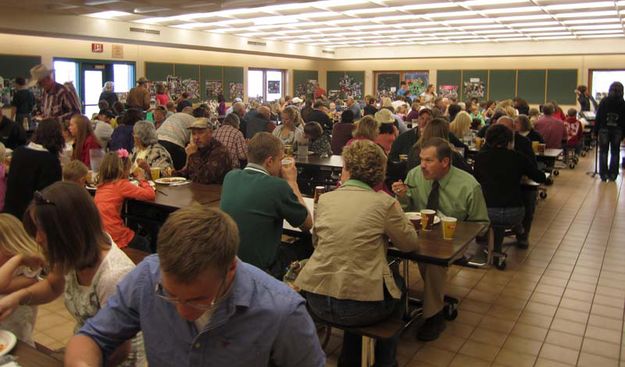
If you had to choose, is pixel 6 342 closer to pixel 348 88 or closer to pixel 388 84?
pixel 388 84

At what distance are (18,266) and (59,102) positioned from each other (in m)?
4.46

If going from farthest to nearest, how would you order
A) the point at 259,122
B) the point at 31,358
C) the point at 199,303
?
1. the point at 259,122
2. the point at 31,358
3. the point at 199,303

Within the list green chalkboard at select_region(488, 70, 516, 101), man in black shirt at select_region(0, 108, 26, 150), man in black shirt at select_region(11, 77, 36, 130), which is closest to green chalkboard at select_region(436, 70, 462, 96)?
green chalkboard at select_region(488, 70, 516, 101)

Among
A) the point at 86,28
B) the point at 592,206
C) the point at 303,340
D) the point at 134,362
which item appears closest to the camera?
the point at 303,340

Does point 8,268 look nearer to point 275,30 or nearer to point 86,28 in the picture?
point 86,28

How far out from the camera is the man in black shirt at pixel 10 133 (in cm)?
607

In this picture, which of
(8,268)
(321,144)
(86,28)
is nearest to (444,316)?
(8,268)

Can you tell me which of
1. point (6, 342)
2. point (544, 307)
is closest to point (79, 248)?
point (6, 342)

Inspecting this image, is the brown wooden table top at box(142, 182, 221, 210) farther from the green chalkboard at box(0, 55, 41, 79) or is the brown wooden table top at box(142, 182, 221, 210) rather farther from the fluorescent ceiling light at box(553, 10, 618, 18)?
the fluorescent ceiling light at box(553, 10, 618, 18)

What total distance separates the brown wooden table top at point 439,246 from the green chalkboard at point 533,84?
14.0 m

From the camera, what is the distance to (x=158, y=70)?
12.9 metres

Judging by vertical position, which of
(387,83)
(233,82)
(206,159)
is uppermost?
(387,83)

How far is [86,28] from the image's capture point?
9.71 m

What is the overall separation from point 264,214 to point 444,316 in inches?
60.5
